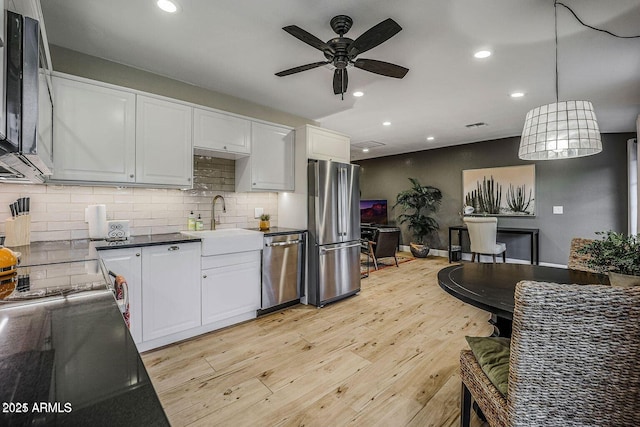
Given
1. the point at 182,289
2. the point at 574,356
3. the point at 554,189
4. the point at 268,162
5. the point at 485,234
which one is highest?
the point at 268,162

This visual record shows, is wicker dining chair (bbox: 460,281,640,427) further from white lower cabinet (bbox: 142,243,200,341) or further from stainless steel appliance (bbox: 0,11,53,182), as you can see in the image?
white lower cabinet (bbox: 142,243,200,341)

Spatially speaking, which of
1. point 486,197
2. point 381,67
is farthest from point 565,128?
point 486,197

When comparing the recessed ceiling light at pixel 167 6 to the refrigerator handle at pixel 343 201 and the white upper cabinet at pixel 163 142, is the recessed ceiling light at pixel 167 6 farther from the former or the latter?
the refrigerator handle at pixel 343 201

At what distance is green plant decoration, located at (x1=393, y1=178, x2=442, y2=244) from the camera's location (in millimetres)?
6656

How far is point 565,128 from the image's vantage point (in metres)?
1.79

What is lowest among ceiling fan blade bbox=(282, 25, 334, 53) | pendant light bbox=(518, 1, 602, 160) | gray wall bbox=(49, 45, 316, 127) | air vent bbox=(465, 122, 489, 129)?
pendant light bbox=(518, 1, 602, 160)

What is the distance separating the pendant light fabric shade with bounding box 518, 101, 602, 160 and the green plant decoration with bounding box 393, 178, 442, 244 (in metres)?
4.79

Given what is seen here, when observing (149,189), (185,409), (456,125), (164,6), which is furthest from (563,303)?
(456,125)

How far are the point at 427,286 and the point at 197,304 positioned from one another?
316 centimetres

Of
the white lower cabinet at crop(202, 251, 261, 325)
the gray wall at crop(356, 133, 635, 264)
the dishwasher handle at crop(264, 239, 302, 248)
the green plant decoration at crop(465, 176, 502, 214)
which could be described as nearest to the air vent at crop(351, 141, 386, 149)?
the gray wall at crop(356, 133, 635, 264)

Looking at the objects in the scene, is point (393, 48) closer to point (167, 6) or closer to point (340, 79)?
point (340, 79)

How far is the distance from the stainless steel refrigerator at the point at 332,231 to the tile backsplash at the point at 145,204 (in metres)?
0.78

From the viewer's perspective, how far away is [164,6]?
1.95 meters

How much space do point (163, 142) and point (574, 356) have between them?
3.12 meters
